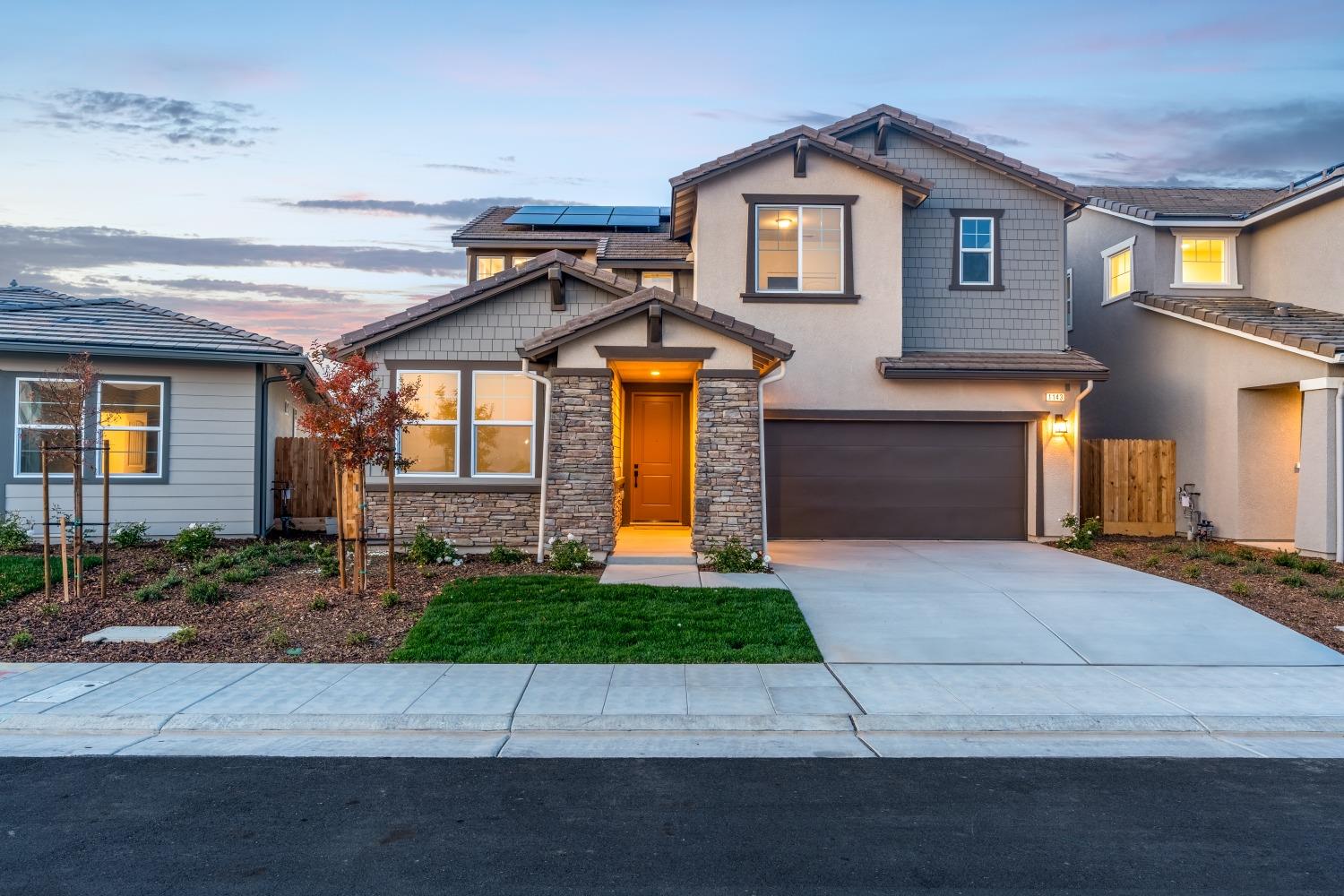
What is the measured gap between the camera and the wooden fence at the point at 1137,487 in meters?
17.4

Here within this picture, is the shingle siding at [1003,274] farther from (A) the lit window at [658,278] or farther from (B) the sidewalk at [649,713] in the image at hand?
(B) the sidewalk at [649,713]

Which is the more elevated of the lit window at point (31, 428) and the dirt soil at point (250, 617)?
the lit window at point (31, 428)

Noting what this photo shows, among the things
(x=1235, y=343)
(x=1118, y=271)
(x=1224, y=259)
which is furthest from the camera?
(x=1118, y=271)

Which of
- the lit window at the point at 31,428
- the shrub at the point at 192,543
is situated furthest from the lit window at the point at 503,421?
the lit window at the point at 31,428

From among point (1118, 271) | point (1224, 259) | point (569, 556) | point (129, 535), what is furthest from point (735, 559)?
point (1224, 259)

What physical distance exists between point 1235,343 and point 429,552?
14127 millimetres

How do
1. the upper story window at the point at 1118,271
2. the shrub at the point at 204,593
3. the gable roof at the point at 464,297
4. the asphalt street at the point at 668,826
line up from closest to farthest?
the asphalt street at the point at 668,826 < the shrub at the point at 204,593 < the gable roof at the point at 464,297 < the upper story window at the point at 1118,271

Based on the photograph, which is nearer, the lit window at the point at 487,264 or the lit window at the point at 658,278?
the lit window at the point at 658,278

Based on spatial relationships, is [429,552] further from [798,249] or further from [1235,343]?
[1235,343]

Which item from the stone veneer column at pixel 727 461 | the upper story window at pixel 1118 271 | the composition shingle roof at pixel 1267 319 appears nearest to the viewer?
the stone veneer column at pixel 727 461

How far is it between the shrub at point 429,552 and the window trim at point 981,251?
10.3 meters

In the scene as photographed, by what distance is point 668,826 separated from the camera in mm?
4969

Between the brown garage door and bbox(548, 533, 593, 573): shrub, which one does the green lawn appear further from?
the brown garage door

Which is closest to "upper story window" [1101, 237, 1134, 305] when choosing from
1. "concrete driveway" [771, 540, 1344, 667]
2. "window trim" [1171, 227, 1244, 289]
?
"window trim" [1171, 227, 1244, 289]
